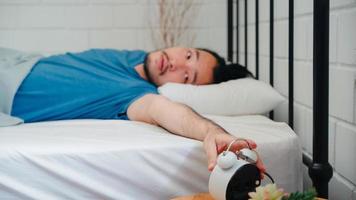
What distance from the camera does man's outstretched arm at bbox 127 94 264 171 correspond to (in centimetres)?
83

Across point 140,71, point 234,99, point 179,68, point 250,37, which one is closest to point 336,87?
point 234,99

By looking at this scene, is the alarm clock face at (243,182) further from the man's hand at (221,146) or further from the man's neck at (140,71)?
the man's neck at (140,71)

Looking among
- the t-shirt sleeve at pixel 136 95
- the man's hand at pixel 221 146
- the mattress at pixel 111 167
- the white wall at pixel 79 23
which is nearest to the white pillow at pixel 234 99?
the t-shirt sleeve at pixel 136 95

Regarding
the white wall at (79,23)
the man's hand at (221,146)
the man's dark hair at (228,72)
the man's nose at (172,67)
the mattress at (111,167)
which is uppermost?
the white wall at (79,23)

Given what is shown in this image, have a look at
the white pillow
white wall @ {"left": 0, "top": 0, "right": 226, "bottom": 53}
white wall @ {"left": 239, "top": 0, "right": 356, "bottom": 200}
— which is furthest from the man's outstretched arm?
white wall @ {"left": 0, "top": 0, "right": 226, "bottom": 53}

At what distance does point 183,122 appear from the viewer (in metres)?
1.06

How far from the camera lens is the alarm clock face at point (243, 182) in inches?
29.6

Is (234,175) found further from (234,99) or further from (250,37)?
(250,37)

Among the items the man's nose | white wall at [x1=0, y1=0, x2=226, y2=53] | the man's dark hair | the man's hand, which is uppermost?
white wall at [x1=0, y1=0, x2=226, y2=53]

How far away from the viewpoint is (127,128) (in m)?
1.16

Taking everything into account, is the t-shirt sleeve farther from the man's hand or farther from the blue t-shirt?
the man's hand

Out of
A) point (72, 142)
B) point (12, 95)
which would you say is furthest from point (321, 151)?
point (12, 95)

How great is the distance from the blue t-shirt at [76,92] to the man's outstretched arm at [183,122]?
0.10 metres

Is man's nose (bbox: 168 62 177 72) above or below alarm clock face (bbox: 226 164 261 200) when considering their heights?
above
